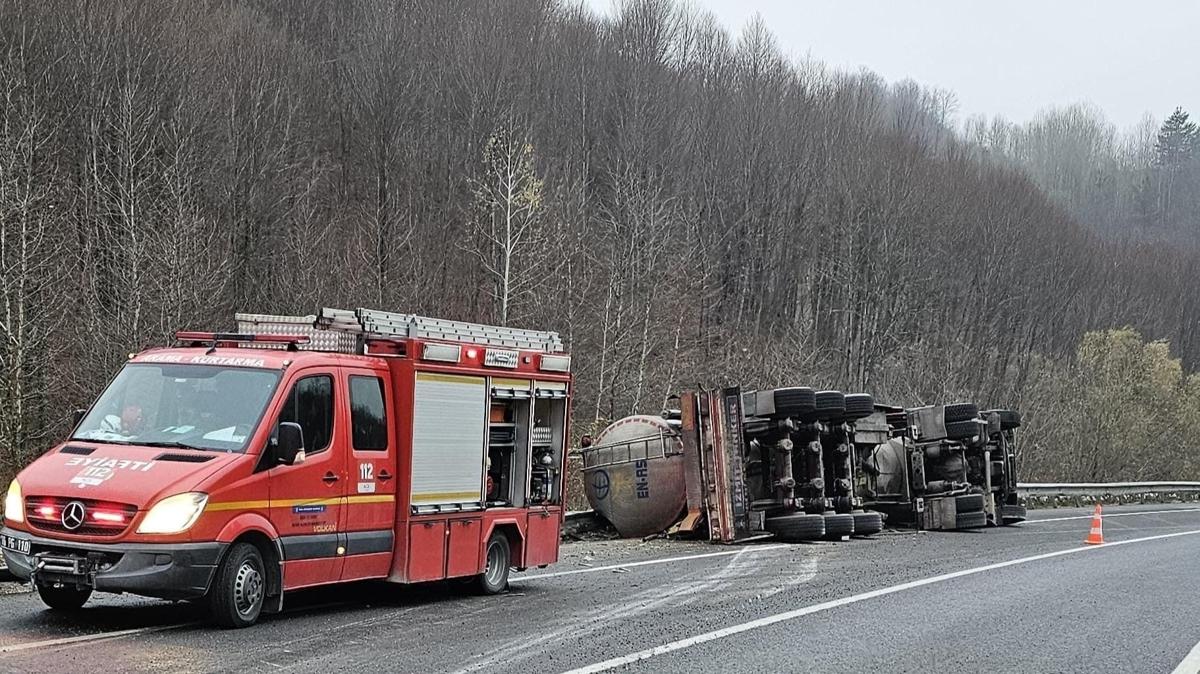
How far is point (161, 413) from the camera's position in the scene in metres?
9.23

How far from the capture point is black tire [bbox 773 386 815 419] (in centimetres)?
1916

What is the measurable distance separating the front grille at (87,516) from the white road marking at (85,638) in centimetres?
66

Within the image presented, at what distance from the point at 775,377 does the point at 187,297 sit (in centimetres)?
2091

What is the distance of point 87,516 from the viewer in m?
8.23

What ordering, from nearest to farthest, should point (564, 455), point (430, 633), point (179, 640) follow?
point (179, 640), point (430, 633), point (564, 455)

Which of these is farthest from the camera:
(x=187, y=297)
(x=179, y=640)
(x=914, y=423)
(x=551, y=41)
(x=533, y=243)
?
(x=551, y=41)

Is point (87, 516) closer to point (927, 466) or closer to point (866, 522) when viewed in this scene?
point (866, 522)

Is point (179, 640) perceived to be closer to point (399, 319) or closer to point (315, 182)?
point (399, 319)

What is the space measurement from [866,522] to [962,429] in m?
3.72

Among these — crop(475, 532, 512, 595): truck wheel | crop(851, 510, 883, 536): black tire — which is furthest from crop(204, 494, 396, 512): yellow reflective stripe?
crop(851, 510, 883, 536): black tire

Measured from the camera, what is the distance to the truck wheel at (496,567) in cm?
1171

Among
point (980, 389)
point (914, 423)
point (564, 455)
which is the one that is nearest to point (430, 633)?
point (564, 455)

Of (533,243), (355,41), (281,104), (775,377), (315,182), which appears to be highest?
(355,41)

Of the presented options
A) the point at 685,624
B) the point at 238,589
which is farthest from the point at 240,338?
the point at 685,624
